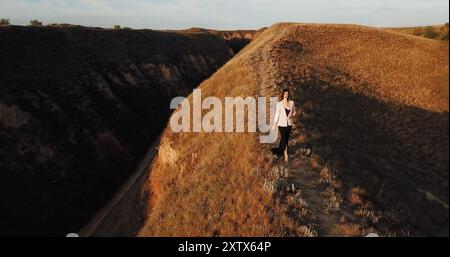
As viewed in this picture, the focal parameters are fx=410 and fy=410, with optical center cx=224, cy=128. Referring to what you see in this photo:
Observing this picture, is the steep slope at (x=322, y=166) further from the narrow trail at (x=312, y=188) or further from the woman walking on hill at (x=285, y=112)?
the woman walking on hill at (x=285, y=112)

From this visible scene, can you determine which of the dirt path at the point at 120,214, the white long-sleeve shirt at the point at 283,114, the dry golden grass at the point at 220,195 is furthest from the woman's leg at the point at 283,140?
the dirt path at the point at 120,214

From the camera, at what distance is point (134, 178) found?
3909 cm

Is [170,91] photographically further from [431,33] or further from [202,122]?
[431,33]

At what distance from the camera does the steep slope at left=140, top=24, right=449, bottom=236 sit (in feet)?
47.9

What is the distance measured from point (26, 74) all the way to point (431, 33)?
172 feet

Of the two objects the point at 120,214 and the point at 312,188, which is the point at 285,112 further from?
the point at 120,214

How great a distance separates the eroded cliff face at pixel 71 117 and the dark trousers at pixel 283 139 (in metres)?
23.1

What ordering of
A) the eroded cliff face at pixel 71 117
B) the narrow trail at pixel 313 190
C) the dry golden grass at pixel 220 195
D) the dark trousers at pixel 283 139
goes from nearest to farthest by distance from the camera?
the narrow trail at pixel 313 190
the dry golden grass at pixel 220 195
the dark trousers at pixel 283 139
the eroded cliff face at pixel 71 117

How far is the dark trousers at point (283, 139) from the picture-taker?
635 inches

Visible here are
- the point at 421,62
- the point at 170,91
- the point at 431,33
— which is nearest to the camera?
the point at 421,62

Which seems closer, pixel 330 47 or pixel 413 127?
pixel 413 127

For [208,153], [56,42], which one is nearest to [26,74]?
[56,42]

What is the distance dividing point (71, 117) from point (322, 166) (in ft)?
109

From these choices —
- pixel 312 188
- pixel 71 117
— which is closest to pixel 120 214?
pixel 71 117
